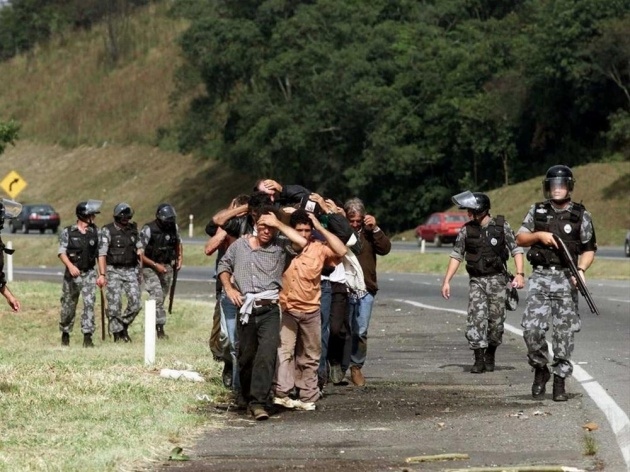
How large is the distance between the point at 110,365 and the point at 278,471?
625 cm

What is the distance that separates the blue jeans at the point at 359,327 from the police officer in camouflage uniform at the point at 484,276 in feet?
3.58

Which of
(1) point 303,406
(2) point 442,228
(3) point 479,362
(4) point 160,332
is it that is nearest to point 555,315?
(1) point 303,406

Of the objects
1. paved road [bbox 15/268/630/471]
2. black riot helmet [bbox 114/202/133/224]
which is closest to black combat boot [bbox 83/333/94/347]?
black riot helmet [bbox 114/202/133/224]

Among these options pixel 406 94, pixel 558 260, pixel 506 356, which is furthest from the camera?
Answer: pixel 406 94

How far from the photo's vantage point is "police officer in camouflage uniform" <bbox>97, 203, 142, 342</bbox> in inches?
791

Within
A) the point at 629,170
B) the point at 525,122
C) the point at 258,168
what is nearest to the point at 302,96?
the point at 258,168

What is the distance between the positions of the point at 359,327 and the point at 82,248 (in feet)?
19.5

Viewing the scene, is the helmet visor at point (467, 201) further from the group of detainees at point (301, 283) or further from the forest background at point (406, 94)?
the forest background at point (406, 94)

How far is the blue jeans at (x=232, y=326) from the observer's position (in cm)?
1324

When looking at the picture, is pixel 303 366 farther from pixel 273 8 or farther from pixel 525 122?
pixel 273 8

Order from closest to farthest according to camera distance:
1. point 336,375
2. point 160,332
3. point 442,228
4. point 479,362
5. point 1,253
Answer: point 1,253
point 336,375
point 479,362
point 160,332
point 442,228

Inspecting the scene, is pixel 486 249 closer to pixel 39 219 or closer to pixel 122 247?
pixel 122 247

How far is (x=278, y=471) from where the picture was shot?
9594mm

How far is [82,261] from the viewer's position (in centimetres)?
2000
